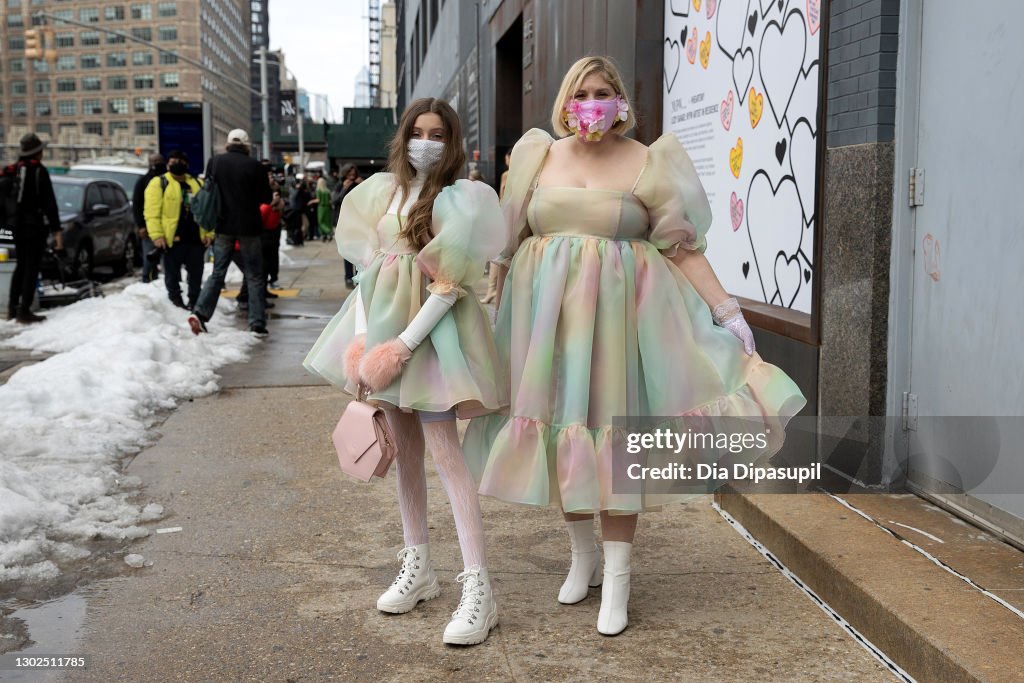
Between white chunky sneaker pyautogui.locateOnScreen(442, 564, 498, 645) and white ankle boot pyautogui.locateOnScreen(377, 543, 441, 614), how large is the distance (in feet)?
0.86

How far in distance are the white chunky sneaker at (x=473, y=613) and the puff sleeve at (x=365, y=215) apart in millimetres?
1172

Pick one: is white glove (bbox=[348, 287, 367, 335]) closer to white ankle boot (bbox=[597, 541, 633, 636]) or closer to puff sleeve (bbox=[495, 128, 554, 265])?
puff sleeve (bbox=[495, 128, 554, 265])

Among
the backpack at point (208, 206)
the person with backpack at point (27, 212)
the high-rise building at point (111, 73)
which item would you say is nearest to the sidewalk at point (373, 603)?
the backpack at point (208, 206)

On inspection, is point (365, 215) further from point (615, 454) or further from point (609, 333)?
point (615, 454)

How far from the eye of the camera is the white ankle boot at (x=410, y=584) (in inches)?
156

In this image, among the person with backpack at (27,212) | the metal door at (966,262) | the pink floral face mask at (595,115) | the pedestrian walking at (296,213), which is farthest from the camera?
the pedestrian walking at (296,213)

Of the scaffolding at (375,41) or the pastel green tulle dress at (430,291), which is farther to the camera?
the scaffolding at (375,41)

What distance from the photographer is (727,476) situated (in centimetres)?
380

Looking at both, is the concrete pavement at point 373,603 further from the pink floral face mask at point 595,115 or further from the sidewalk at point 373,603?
the pink floral face mask at point 595,115

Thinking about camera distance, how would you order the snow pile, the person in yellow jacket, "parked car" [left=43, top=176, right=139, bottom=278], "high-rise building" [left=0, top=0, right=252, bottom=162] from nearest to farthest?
the snow pile
the person in yellow jacket
"parked car" [left=43, top=176, right=139, bottom=278]
"high-rise building" [left=0, top=0, right=252, bottom=162]

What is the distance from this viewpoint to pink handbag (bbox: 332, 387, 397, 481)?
12.1ft

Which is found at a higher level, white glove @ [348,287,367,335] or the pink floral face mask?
the pink floral face mask

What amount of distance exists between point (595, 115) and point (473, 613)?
5.76ft

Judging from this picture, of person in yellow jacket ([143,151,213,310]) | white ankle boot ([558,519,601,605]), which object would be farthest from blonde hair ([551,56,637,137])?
person in yellow jacket ([143,151,213,310])
